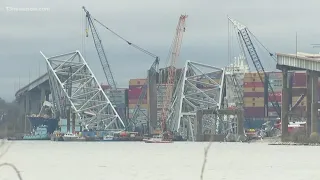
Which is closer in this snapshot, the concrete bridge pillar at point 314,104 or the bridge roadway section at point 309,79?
the concrete bridge pillar at point 314,104

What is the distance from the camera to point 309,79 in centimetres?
16538

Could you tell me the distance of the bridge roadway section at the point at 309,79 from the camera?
157 m

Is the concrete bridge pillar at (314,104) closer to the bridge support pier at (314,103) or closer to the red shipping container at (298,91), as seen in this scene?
the bridge support pier at (314,103)

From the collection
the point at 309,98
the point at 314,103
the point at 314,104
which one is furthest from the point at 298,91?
the point at 314,104

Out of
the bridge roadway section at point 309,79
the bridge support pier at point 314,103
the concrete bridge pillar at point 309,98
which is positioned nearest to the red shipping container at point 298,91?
the concrete bridge pillar at point 309,98

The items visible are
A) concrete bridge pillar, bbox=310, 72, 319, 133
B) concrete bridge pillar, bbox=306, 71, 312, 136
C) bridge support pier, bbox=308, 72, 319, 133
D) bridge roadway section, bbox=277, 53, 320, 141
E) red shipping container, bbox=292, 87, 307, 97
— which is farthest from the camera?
red shipping container, bbox=292, 87, 307, 97

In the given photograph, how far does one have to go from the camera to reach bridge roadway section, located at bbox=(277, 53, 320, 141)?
157375mm

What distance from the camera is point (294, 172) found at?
5875cm

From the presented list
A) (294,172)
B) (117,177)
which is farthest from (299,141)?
(117,177)

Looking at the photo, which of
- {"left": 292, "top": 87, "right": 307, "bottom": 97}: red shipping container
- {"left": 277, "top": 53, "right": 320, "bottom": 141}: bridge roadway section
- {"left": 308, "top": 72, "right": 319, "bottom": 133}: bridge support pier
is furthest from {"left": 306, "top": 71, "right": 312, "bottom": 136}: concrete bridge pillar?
{"left": 292, "top": 87, "right": 307, "bottom": 97}: red shipping container

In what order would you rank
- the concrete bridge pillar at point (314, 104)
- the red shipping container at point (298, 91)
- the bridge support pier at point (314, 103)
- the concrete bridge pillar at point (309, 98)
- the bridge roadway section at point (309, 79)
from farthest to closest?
1. the red shipping container at point (298, 91)
2. the concrete bridge pillar at point (309, 98)
3. the bridge roadway section at point (309, 79)
4. the bridge support pier at point (314, 103)
5. the concrete bridge pillar at point (314, 104)

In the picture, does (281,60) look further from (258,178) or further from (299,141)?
(258,178)

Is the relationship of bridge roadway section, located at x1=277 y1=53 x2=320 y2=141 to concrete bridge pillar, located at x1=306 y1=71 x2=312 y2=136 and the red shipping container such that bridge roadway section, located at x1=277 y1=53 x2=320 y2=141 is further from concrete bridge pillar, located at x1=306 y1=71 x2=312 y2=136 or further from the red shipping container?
the red shipping container

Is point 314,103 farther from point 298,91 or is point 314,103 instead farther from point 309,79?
point 298,91
